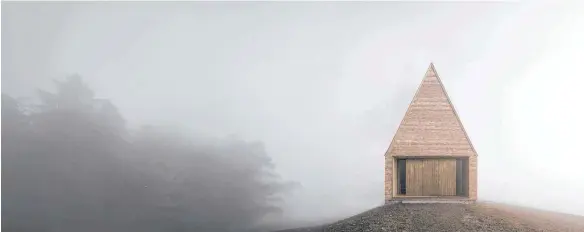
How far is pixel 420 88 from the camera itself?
3.33 metres

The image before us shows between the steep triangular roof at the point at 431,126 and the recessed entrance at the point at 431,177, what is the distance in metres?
0.09

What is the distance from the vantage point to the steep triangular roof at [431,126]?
3328mm

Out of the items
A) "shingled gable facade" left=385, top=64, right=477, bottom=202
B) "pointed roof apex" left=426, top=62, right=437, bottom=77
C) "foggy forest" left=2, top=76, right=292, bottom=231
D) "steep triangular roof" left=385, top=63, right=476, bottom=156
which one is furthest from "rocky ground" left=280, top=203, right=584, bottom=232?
"pointed roof apex" left=426, top=62, right=437, bottom=77

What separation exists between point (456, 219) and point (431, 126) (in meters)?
0.59

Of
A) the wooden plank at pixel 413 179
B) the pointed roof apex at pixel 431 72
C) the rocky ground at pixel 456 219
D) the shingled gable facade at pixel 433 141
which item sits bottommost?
the rocky ground at pixel 456 219

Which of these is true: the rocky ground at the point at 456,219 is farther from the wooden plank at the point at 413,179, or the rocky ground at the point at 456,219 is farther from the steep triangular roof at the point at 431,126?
the steep triangular roof at the point at 431,126

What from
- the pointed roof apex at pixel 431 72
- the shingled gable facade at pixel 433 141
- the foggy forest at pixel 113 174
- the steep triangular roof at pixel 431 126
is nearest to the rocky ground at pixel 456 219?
the shingled gable facade at pixel 433 141

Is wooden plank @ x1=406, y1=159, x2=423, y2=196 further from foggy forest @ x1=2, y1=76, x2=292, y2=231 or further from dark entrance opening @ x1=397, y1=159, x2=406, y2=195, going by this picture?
foggy forest @ x1=2, y1=76, x2=292, y2=231

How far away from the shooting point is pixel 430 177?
344 cm

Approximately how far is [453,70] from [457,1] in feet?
1.47

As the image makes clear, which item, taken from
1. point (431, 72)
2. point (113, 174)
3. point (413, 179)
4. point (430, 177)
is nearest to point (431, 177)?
point (430, 177)

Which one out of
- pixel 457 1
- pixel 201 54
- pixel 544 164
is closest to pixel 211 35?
pixel 201 54

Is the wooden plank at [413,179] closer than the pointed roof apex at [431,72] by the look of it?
No

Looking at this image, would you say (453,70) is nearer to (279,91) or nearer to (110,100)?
(279,91)
